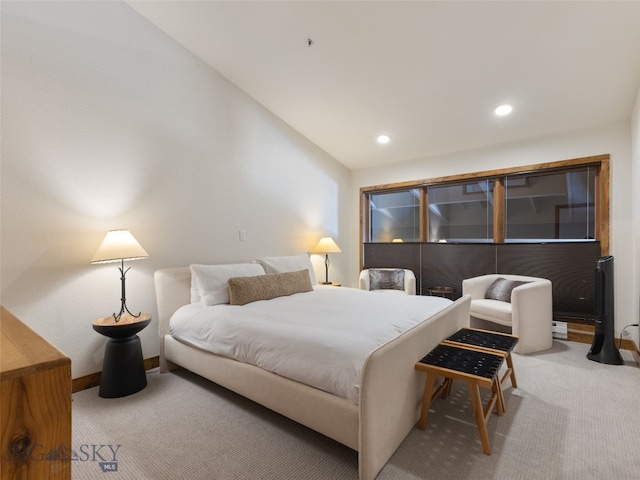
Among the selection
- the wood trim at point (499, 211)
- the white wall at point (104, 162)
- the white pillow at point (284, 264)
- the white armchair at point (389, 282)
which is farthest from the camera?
the white armchair at point (389, 282)

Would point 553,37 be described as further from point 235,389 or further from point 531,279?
point 235,389

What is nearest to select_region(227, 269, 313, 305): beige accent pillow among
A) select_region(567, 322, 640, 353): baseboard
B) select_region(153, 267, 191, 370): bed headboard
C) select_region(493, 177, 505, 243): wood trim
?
select_region(153, 267, 191, 370): bed headboard

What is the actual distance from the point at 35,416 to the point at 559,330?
15.1ft

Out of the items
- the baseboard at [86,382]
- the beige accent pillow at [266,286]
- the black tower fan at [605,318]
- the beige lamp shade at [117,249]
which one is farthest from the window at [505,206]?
the baseboard at [86,382]

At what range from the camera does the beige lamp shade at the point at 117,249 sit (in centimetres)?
238

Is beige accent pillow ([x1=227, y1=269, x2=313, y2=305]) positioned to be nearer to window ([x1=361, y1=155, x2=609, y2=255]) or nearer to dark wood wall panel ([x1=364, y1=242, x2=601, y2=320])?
dark wood wall panel ([x1=364, y1=242, x2=601, y2=320])

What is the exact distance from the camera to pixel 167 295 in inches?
113

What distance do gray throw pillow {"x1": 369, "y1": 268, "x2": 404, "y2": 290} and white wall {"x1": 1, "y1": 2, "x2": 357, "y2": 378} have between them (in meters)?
1.82

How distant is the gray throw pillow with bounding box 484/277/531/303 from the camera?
3615 mm

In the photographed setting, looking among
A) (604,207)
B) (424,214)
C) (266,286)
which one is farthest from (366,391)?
(424,214)

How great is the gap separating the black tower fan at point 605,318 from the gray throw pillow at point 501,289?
703mm

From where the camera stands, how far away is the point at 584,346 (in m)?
3.41

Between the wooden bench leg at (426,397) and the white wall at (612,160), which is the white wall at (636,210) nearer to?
the white wall at (612,160)

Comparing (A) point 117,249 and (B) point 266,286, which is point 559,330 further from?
(A) point 117,249
